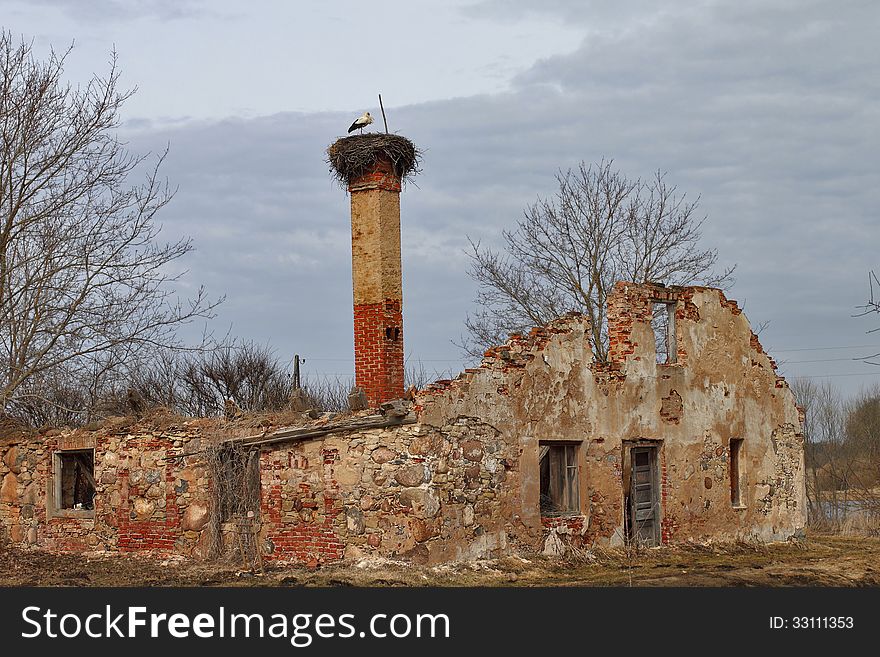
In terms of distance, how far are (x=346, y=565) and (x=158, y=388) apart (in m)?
13.3

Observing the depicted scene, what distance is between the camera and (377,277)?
66.8 feet

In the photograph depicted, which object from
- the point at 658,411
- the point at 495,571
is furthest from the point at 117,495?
the point at 658,411

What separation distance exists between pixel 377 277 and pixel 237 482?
5.51 m

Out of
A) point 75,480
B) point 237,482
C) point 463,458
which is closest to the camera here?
point 463,458

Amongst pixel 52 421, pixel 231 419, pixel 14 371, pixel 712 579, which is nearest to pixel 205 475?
pixel 231 419

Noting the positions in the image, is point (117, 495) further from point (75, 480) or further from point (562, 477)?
point (562, 477)

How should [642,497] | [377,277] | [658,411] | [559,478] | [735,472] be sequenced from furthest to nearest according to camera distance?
1. [377,277]
2. [735,472]
3. [658,411]
4. [642,497]
5. [559,478]

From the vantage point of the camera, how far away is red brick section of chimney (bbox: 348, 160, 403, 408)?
792 inches

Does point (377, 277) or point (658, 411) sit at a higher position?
point (377, 277)

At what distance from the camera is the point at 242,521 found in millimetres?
16016

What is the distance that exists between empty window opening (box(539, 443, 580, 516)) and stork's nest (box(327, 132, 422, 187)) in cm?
668

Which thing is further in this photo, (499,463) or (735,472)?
(735,472)

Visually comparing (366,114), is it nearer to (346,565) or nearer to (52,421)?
(52,421)

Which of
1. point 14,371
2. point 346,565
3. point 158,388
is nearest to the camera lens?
point 346,565
